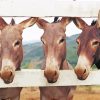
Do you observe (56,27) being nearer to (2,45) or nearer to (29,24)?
(29,24)

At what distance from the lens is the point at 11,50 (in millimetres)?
4617

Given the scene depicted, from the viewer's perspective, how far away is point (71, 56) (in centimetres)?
1313

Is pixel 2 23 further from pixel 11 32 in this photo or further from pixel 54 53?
pixel 54 53

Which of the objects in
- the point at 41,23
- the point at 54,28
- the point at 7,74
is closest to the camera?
the point at 7,74

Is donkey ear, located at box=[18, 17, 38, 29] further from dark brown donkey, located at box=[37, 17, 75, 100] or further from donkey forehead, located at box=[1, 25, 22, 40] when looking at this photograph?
dark brown donkey, located at box=[37, 17, 75, 100]

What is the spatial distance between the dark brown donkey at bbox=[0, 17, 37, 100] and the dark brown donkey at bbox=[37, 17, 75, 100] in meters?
0.30

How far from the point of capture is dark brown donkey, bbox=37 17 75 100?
436 centimetres

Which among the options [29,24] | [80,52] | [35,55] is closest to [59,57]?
[80,52]

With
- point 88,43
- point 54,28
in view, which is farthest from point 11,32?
point 88,43

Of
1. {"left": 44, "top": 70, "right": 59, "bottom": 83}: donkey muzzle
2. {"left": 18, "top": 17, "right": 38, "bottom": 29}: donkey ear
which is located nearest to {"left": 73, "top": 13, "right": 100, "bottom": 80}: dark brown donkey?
{"left": 44, "top": 70, "right": 59, "bottom": 83}: donkey muzzle

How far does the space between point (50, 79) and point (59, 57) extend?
56cm
